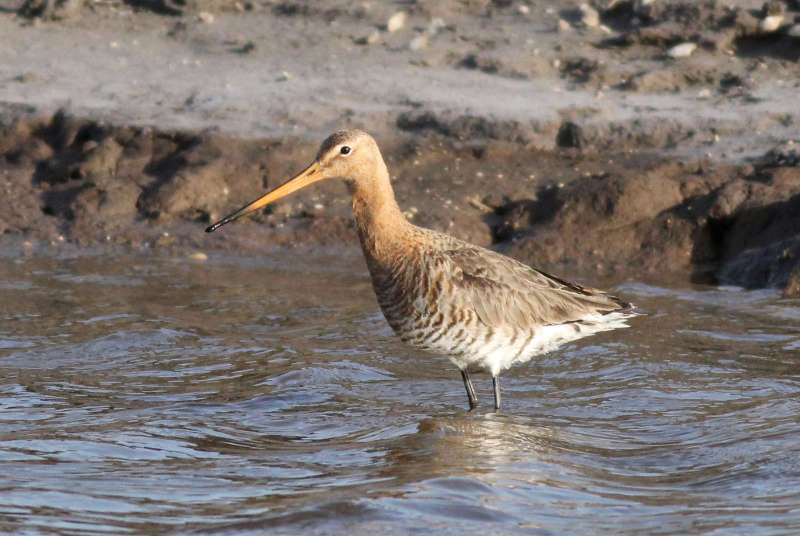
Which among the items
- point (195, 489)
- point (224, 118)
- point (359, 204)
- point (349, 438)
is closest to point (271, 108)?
point (224, 118)

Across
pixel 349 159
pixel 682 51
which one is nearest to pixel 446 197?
pixel 682 51

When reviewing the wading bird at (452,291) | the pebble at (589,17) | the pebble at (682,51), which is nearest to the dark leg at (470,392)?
the wading bird at (452,291)

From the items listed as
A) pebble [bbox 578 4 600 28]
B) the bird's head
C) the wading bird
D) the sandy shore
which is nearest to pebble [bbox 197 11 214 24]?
the sandy shore

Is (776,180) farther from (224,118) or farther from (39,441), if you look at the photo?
(39,441)

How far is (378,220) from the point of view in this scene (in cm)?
838

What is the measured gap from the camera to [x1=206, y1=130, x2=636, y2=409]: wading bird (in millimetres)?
8195

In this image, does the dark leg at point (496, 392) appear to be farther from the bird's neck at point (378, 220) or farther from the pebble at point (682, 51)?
the pebble at point (682, 51)

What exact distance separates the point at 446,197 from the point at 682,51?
255 centimetres

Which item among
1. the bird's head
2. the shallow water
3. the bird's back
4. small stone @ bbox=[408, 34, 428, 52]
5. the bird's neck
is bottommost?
the shallow water

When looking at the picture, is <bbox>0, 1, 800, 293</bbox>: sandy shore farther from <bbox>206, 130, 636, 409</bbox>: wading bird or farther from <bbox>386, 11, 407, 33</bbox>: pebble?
<bbox>206, 130, 636, 409</bbox>: wading bird

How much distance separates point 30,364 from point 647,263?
175 inches

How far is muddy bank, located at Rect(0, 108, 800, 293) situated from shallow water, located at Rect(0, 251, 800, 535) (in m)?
0.45

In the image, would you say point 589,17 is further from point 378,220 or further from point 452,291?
point 452,291

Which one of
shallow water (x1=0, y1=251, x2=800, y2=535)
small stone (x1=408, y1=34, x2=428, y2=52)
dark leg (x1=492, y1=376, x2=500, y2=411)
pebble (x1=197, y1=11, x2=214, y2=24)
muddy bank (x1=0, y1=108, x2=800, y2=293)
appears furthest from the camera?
pebble (x1=197, y1=11, x2=214, y2=24)
